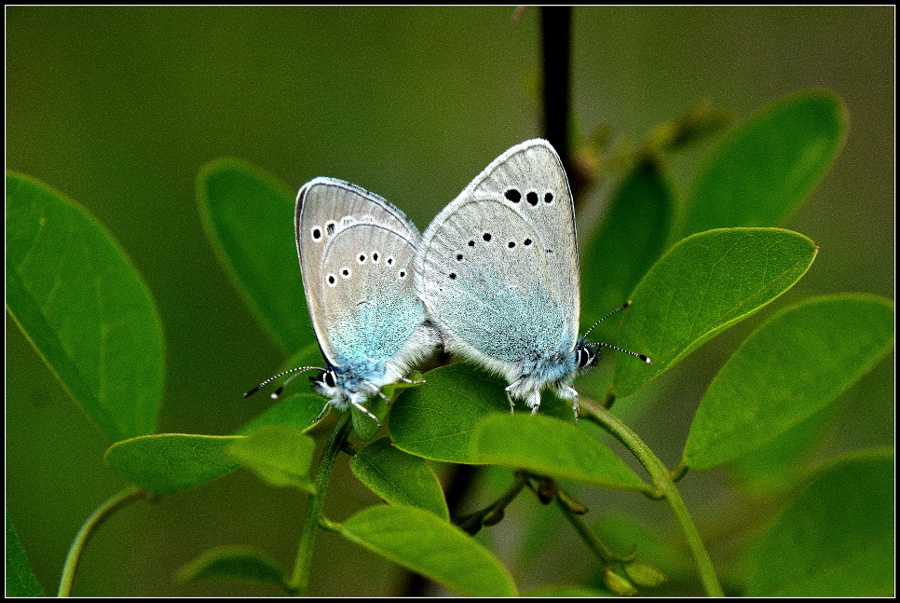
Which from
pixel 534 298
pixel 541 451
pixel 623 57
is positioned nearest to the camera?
pixel 541 451

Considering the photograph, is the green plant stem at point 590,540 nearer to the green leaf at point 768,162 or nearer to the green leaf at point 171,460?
the green leaf at point 171,460

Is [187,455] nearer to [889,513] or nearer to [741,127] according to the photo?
[889,513]

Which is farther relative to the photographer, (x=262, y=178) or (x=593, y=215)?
(x=593, y=215)

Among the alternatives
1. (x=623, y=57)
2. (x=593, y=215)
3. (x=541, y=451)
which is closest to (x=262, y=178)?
(x=541, y=451)

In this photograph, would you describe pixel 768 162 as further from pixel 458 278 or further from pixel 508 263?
pixel 458 278

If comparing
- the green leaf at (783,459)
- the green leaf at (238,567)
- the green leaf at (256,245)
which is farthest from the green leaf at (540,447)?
the green leaf at (783,459)

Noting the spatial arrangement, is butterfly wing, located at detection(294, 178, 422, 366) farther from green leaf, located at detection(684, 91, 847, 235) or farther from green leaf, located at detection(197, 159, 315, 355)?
green leaf, located at detection(684, 91, 847, 235)

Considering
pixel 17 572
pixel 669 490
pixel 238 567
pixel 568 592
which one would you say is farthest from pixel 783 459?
pixel 17 572
